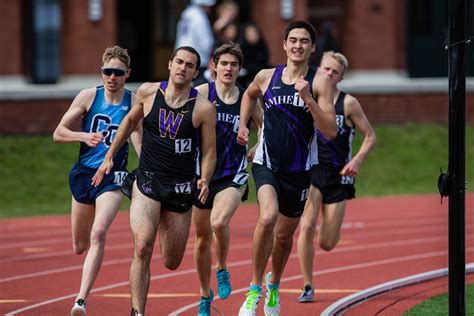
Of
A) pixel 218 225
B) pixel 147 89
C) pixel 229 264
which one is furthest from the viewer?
pixel 229 264

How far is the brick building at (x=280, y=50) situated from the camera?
91.2 ft

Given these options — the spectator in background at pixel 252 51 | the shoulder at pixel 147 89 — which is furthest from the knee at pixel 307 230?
the spectator in background at pixel 252 51

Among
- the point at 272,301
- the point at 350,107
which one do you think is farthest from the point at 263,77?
the point at 350,107

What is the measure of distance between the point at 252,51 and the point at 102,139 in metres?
10.6

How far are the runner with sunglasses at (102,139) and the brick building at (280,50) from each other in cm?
1592

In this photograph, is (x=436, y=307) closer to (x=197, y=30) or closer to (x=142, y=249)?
(x=142, y=249)

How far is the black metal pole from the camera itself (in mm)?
8984

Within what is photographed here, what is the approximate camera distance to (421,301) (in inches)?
451

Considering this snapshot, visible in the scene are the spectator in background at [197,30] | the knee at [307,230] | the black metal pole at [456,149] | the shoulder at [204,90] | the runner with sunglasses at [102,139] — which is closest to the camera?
the black metal pole at [456,149]

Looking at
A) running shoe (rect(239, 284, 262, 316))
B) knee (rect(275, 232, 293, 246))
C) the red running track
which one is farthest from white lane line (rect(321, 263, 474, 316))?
running shoe (rect(239, 284, 262, 316))

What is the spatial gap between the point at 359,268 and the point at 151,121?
191 inches

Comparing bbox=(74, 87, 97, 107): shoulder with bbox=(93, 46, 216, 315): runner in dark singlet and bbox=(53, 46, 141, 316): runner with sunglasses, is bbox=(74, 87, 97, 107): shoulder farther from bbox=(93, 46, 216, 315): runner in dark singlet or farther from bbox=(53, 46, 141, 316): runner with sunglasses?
bbox=(93, 46, 216, 315): runner in dark singlet

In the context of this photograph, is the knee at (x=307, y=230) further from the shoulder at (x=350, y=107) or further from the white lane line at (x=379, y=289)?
the shoulder at (x=350, y=107)

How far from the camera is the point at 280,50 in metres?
29.9
